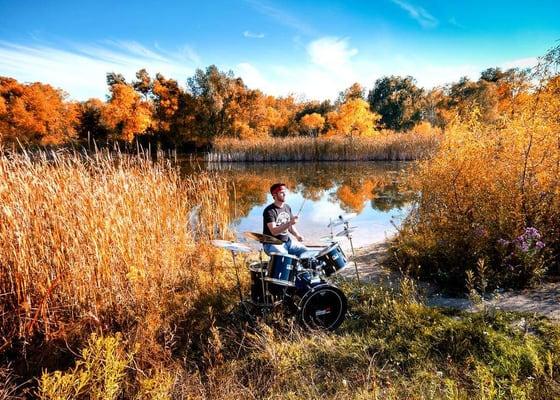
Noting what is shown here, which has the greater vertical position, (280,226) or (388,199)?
(280,226)

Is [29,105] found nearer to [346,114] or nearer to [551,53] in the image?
[346,114]

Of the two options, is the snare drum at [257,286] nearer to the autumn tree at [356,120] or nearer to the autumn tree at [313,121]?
the autumn tree at [356,120]

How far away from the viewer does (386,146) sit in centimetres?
2289

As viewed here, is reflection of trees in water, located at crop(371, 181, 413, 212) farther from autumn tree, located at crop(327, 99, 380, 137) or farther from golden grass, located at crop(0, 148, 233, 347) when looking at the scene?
autumn tree, located at crop(327, 99, 380, 137)

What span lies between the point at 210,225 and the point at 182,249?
44.2 inches

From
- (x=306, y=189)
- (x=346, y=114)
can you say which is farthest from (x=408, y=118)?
(x=306, y=189)

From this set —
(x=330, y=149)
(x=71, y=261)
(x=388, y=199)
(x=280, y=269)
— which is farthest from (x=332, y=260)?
(x=330, y=149)

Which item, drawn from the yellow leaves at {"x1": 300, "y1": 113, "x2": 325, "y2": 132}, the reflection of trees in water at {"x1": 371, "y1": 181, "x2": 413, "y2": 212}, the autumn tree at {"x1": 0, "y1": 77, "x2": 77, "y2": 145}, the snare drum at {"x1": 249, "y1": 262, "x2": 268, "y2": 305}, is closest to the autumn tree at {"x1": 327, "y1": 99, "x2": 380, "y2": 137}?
the yellow leaves at {"x1": 300, "y1": 113, "x2": 325, "y2": 132}

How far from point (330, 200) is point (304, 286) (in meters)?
8.27

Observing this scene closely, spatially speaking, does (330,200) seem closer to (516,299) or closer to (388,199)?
(388,199)

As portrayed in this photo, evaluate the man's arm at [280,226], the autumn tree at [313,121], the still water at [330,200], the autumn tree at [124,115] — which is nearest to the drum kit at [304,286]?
the man's arm at [280,226]

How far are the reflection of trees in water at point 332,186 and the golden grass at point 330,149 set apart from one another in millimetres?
3525

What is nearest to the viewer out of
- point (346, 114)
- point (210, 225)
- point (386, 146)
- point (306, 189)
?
point (210, 225)

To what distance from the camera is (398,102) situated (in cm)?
3972
